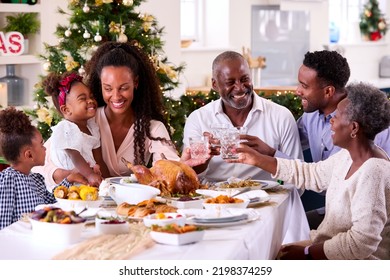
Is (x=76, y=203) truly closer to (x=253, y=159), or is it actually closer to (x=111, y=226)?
(x=111, y=226)

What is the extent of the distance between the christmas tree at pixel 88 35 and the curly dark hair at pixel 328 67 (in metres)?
1.47

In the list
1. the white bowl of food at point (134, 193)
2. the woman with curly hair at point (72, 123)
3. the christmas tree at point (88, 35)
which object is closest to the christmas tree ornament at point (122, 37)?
the christmas tree at point (88, 35)

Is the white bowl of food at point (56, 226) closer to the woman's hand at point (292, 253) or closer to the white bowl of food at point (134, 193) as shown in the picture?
the white bowl of food at point (134, 193)

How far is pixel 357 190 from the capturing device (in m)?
2.78

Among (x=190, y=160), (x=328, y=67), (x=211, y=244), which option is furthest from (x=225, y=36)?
(x=211, y=244)

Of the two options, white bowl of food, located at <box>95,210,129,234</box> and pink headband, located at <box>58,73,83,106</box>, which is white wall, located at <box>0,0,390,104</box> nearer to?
pink headband, located at <box>58,73,83,106</box>

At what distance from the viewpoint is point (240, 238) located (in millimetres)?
2350

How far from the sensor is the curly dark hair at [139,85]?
3619mm

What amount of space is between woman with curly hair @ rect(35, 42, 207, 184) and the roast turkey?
21.0 inches

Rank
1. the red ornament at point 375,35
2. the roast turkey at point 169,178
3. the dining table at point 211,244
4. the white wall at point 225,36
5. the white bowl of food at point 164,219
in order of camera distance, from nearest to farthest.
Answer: the dining table at point 211,244 < the white bowl of food at point 164,219 < the roast turkey at point 169,178 < the white wall at point 225,36 < the red ornament at point 375,35

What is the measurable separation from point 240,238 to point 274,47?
25.6 ft

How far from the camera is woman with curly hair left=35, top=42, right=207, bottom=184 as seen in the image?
3.54 m

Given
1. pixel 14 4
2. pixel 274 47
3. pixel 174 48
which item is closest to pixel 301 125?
pixel 14 4

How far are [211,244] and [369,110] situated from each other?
0.88m
